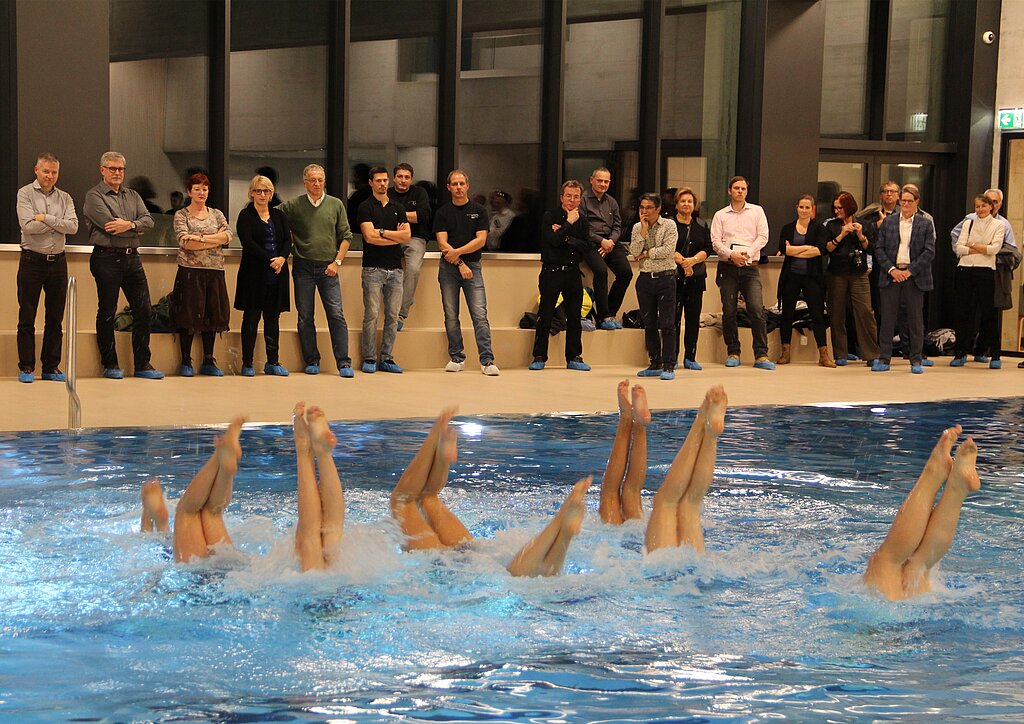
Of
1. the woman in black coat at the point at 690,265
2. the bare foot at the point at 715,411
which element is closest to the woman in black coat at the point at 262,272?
the woman in black coat at the point at 690,265

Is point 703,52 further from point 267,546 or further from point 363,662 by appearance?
point 363,662

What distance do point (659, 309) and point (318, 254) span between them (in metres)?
3.33

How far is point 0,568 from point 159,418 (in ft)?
13.2

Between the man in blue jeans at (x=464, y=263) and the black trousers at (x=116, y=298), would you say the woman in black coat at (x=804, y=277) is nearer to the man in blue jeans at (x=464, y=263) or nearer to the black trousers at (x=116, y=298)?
the man in blue jeans at (x=464, y=263)

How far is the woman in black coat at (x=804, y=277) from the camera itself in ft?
47.4

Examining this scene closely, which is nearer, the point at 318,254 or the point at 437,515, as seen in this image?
the point at 437,515

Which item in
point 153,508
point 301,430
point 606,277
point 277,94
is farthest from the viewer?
point 606,277

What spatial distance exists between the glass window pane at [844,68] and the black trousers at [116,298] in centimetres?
927

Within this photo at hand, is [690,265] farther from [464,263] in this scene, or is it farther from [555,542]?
[555,542]

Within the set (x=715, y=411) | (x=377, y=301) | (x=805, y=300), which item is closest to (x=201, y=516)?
(x=715, y=411)

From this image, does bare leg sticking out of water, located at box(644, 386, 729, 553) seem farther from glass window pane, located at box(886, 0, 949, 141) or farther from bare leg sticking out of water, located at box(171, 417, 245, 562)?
glass window pane, located at box(886, 0, 949, 141)

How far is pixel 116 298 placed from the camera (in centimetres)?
1134

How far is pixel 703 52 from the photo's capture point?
15.9 metres

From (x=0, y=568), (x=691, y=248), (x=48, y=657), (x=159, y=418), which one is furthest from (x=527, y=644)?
(x=691, y=248)
